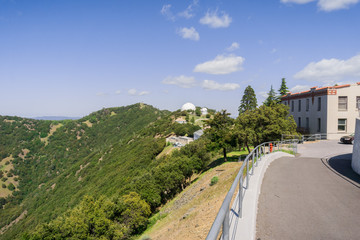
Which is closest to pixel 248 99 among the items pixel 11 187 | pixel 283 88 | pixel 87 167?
pixel 283 88

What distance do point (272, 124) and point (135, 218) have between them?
1765 cm

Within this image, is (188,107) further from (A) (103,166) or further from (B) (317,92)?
(B) (317,92)

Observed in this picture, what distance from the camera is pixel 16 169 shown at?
136 meters

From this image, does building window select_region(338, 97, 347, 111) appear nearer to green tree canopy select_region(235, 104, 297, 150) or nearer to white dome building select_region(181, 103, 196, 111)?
green tree canopy select_region(235, 104, 297, 150)

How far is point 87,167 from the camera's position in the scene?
280 ft

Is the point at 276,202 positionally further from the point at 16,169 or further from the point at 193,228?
the point at 16,169

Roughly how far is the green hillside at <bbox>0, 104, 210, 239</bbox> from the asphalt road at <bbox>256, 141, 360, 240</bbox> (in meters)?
17.9

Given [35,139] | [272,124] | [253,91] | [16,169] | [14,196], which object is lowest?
[14,196]

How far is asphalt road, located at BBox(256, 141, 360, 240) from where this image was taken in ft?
14.7

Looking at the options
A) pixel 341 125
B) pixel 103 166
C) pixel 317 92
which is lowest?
pixel 103 166

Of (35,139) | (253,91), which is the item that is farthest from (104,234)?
(35,139)

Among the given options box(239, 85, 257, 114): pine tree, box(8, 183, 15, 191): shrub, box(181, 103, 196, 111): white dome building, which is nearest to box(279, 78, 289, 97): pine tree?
box(239, 85, 257, 114): pine tree

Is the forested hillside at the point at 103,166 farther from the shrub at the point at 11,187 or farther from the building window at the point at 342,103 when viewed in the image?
the building window at the point at 342,103

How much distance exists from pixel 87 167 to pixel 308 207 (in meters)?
90.6
